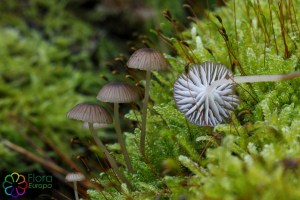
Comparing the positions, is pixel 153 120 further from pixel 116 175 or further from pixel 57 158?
pixel 57 158

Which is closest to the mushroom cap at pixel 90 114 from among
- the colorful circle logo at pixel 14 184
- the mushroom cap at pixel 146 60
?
the mushroom cap at pixel 146 60

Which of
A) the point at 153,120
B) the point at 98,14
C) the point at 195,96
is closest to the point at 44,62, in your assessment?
the point at 98,14

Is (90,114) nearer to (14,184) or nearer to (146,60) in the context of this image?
(146,60)

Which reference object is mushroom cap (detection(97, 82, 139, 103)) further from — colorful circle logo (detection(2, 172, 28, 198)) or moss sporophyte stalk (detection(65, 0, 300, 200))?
colorful circle logo (detection(2, 172, 28, 198))

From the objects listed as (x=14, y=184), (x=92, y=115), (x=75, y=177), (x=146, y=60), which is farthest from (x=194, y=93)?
(x=14, y=184)

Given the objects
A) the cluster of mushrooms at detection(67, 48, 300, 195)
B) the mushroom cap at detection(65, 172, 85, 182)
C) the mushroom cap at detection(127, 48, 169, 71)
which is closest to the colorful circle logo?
the mushroom cap at detection(65, 172, 85, 182)
